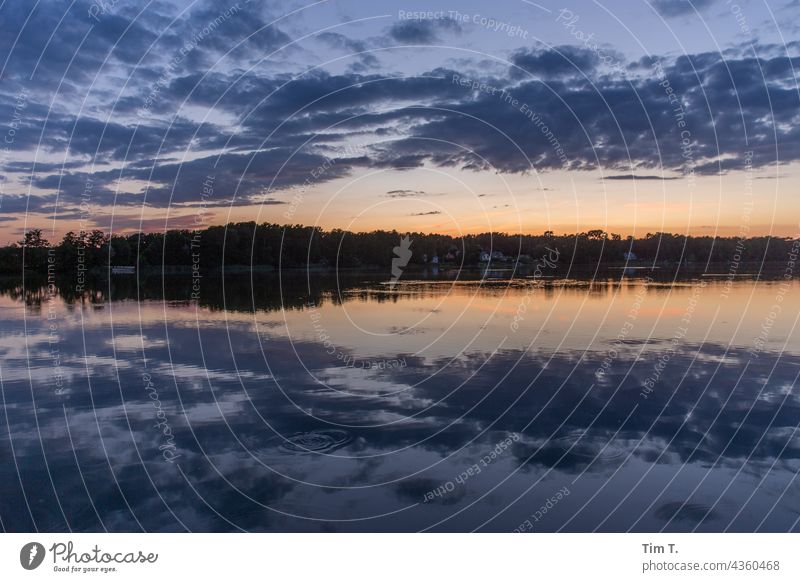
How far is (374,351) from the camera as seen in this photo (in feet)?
80.9

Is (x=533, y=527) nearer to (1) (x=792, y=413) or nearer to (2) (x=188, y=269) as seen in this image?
(1) (x=792, y=413)

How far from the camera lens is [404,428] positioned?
15.1 metres

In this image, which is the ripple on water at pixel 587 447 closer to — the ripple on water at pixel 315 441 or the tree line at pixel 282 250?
the ripple on water at pixel 315 441

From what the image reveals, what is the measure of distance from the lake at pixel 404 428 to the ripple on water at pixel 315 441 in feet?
0.26

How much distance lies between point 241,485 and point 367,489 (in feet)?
7.44

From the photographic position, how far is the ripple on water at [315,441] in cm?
1358

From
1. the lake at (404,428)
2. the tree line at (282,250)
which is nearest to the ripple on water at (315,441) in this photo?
the lake at (404,428)

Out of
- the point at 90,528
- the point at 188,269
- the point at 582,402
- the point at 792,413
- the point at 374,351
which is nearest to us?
the point at 90,528

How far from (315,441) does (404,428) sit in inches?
83.5

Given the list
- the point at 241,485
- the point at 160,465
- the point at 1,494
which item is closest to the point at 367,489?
the point at 241,485

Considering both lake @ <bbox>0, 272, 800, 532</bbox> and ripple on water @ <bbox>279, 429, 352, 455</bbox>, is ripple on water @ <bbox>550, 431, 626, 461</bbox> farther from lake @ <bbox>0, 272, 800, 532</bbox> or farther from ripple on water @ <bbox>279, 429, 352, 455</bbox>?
ripple on water @ <bbox>279, 429, 352, 455</bbox>

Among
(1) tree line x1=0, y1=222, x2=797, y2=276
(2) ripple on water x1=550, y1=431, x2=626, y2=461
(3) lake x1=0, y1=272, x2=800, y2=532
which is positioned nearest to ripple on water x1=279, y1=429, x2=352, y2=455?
(3) lake x1=0, y1=272, x2=800, y2=532

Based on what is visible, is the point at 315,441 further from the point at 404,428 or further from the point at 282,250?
the point at 282,250

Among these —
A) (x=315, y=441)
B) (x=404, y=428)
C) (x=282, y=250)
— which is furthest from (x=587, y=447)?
(x=282, y=250)
